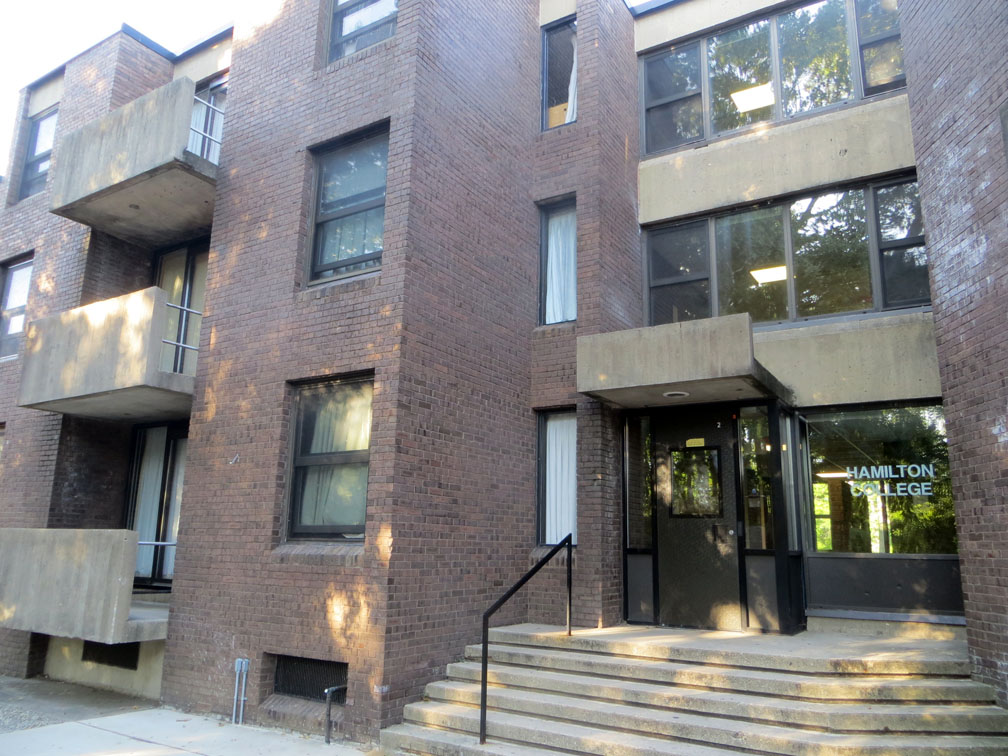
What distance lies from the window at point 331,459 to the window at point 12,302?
7070 millimetres

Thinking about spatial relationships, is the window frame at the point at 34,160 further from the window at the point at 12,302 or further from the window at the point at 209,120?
the window at the point at 209,120

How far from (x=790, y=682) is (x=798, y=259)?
544 cm

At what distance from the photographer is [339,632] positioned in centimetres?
758

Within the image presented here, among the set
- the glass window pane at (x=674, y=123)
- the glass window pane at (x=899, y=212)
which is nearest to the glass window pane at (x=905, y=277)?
the glass window pane at (x=899, y=212)

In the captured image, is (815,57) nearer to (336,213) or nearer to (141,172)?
(336,213)

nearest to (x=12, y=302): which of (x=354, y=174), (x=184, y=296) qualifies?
(x=184, y=296)

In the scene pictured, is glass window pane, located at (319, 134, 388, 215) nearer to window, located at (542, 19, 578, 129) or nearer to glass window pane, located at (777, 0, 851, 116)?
window, located at (542, 19, 578, 129)

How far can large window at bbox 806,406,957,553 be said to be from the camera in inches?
335

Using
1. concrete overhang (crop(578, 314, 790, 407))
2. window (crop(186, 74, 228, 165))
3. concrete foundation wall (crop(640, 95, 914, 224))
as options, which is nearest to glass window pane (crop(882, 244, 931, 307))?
concrete foundation wall (crop(640, 95, 914, 224))

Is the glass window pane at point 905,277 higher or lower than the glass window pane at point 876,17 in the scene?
lower

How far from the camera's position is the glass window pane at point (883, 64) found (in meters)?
9.76

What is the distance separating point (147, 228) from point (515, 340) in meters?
6.16

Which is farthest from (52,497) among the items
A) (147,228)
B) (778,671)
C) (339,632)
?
(778,671)

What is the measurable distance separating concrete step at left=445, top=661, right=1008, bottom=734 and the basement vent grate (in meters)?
5.72
